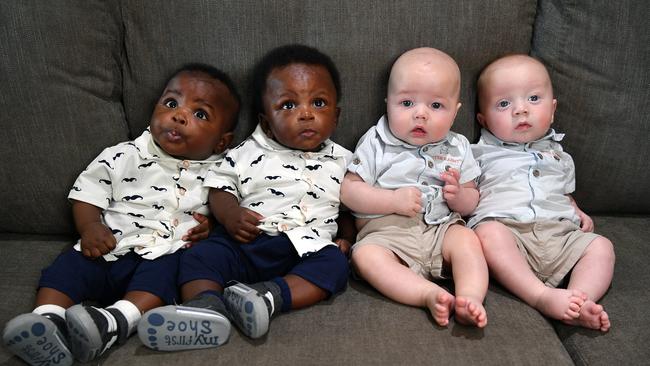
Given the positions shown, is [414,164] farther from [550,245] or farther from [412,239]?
[550,245]

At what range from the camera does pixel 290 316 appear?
1374 millimetres

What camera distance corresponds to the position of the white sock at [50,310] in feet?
4.29

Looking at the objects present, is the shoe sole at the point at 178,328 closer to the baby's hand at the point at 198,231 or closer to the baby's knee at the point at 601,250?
the baby's hand at the point at 198,231

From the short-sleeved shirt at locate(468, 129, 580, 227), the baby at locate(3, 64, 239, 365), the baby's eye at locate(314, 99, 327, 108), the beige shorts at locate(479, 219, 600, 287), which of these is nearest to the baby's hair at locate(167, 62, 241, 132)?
the baby at locate(3, 64, 239, 365)

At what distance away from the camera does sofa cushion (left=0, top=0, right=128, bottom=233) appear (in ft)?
5.06

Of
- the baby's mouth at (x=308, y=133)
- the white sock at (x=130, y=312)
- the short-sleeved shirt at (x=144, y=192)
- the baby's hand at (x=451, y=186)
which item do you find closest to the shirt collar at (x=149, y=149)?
the short-sleeved shirt at (x=144, y=192)

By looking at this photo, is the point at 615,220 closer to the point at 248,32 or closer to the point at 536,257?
the point at 536,257

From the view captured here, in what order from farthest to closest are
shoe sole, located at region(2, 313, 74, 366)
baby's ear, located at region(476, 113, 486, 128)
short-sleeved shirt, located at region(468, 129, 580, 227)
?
baby's ear, located at region(476, 113, 486, 128) → short-sleeved shirt, located at region(468, 129, 580, 227) → shoe sole, located at region(2, 313, 74, 366)

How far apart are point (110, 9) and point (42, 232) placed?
2.22 ft

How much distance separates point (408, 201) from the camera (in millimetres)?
1564

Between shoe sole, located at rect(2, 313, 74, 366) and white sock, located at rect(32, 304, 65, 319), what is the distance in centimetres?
11

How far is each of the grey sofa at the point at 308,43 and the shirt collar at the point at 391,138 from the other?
62mm

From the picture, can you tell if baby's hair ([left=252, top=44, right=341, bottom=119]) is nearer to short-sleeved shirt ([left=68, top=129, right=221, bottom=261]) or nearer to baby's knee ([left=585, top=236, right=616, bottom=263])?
short-sleeved shirt ([left=68, top=129, right=221, bottom=261])

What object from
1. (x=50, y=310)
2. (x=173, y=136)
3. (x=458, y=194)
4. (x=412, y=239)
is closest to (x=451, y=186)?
(x=458, y=194)
